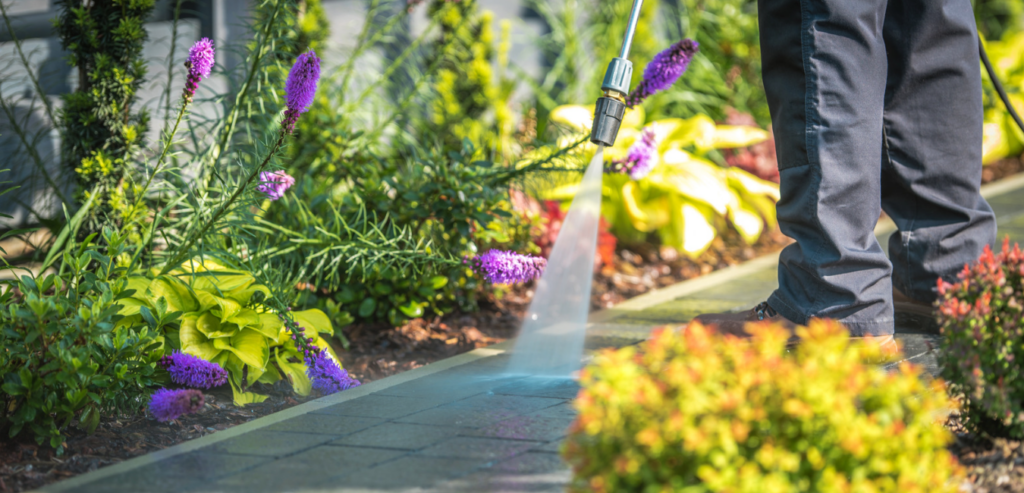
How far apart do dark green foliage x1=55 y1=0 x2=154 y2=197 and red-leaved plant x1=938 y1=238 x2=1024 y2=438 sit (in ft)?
6.61

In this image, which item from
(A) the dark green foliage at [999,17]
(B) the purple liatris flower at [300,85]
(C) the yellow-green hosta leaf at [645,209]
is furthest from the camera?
(A) the dark green foliage at [999,17]

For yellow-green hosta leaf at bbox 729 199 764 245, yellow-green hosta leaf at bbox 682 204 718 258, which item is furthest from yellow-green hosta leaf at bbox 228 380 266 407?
yellow-green hosta leaf at bbox 729 199 764 245

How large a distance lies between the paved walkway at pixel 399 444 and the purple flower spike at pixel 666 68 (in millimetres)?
859

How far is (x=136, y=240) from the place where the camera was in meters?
2.38

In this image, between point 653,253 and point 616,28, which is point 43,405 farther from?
point 616,28

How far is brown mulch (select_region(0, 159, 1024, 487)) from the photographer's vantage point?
150 cm

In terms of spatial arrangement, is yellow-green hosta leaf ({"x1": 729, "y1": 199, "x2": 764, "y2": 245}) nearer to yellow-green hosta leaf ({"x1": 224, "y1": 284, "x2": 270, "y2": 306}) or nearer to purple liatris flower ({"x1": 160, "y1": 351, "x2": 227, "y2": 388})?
yellow-green hosta leaf ({"x1": 224, "y1": 284, "x2": 270, "y2": 306})

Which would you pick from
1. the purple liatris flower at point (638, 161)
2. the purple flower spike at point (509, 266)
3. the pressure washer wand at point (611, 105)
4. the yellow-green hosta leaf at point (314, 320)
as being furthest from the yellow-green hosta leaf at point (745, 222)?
the yellow-green hosta leaf at point (314, 320)

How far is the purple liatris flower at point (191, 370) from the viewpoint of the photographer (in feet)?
6.26

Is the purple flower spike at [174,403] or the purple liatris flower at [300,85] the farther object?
the purple liatris flower at [300,85]

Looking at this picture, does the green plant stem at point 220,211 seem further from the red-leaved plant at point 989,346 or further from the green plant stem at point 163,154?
the red-leaved plant at point 989,346

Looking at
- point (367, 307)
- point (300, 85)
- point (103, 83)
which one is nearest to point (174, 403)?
point (300, 85)

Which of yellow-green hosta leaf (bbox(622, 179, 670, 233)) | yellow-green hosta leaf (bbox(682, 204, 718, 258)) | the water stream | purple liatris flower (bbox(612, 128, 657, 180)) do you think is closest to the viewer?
the water stream

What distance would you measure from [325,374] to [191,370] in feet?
1.03
